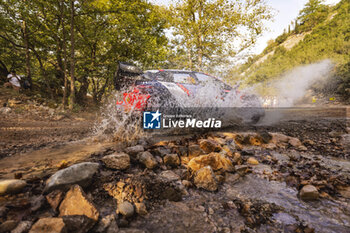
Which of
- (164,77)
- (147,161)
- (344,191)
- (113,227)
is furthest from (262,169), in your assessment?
(164,77)

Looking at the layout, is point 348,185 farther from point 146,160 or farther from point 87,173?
point 87,173

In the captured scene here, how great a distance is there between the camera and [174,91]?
3.58 metres

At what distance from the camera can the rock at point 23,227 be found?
840mm

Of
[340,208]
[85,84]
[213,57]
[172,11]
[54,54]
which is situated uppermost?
[172,11]

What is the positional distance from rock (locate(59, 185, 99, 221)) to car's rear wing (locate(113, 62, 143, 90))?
243 cm

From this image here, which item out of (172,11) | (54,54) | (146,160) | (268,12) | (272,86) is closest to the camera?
(146,160)

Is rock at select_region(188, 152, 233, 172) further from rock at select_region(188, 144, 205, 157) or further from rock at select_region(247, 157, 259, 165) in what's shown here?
rock at select_region(247, 157, 259, 165)

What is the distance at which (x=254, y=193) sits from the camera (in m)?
1.46

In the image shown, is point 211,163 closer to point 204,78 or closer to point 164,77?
point 164,77

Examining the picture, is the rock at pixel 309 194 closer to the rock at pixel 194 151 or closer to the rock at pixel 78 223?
the rock at pixel 194 151

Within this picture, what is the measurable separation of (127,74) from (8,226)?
2.69 m

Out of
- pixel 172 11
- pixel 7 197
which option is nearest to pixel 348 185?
pixel 7 197

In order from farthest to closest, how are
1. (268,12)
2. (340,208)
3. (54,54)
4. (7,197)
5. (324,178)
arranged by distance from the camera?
(268,12) < (54,54) < (324,178) < (340,208) < (7,197)

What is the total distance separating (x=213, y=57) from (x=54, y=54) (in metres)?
10.8
